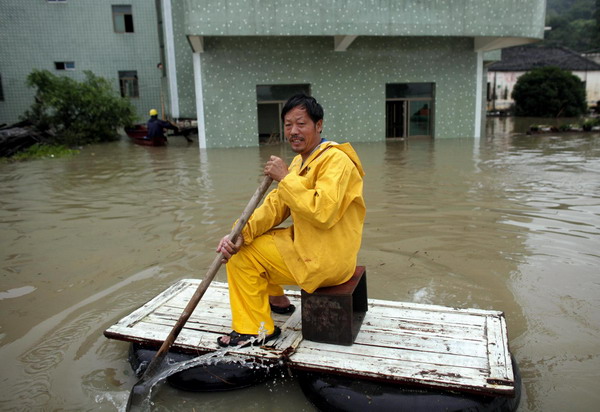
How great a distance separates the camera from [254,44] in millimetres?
15891

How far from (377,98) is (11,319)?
15453mm

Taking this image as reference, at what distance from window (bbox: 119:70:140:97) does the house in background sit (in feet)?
80.6

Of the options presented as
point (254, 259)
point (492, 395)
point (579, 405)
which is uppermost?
point (254, 259)

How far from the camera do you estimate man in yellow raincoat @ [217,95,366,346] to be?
2.35m

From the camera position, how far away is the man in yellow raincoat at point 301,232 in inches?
92.6

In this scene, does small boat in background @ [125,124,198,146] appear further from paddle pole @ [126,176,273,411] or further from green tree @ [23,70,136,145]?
paddle pole @ [126,176,273,411]

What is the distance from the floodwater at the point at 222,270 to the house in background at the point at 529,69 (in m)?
28.3

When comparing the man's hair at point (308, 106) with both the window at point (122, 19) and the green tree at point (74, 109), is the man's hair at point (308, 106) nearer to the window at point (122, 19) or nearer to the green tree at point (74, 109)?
the green tree at point (74, 109)

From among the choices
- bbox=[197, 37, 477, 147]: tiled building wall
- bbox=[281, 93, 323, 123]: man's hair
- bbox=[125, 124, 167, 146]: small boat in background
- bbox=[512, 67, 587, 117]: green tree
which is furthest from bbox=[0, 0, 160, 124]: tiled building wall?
bbox=[281, 93, 323, 123]: man's hair

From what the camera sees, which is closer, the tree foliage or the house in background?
the house in background

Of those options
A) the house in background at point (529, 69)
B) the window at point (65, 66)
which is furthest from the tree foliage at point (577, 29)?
the window at point (65, 66)

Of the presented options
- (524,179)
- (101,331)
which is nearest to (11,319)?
(101,331)

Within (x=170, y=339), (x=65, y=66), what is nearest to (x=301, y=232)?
(x=170, y=339)

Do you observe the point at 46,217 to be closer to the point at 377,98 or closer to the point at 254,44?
the point at 254,44
